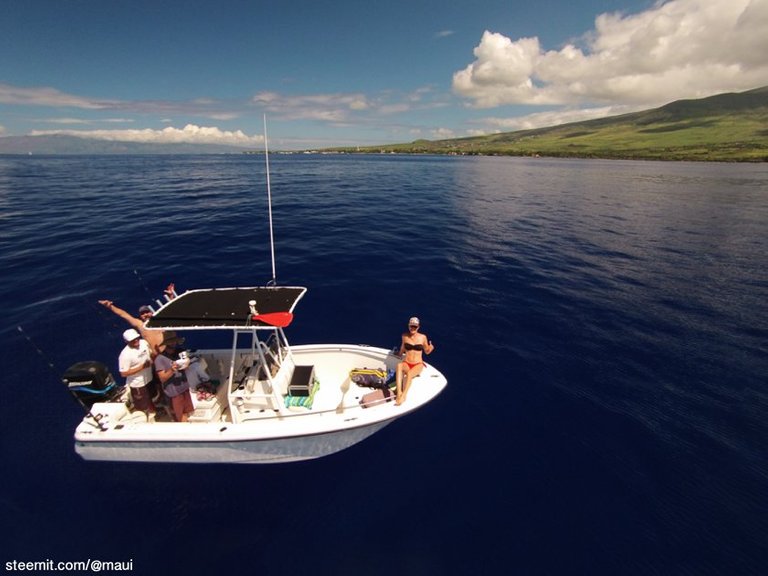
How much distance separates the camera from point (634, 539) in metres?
6.95

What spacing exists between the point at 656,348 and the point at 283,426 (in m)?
13.4

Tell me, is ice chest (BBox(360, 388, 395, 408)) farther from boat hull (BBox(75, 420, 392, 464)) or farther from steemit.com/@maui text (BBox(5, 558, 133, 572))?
steemit.com/@maui text (BBox(5, 558, 133, 572))

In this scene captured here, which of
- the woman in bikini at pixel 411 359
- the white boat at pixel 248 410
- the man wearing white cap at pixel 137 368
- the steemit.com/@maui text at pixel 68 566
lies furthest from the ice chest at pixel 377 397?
the steemit.com/@maui text at pixel 68 566

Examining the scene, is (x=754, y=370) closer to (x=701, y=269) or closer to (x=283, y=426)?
(x=701, y=269)

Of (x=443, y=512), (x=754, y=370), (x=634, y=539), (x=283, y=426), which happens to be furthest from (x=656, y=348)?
(x=283, y=426)

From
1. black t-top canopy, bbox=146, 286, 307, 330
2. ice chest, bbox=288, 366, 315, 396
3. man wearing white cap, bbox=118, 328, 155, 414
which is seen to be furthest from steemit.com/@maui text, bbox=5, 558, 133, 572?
black t-top canopy, bbox=146, 286, 307, 330

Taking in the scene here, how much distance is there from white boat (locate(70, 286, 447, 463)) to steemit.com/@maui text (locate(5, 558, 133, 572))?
6.32ft

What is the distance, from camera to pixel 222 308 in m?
8.83

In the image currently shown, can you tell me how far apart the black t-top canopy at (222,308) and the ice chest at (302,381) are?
2.28m

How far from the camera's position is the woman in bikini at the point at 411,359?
9000mm

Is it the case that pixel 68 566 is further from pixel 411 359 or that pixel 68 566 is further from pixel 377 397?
pixel 411 359

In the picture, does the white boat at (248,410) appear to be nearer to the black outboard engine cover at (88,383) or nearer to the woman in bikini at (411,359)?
Result: the black outboard engine cover at (88,383)

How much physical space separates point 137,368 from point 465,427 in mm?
8697

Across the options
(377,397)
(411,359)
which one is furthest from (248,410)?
(411,359)
